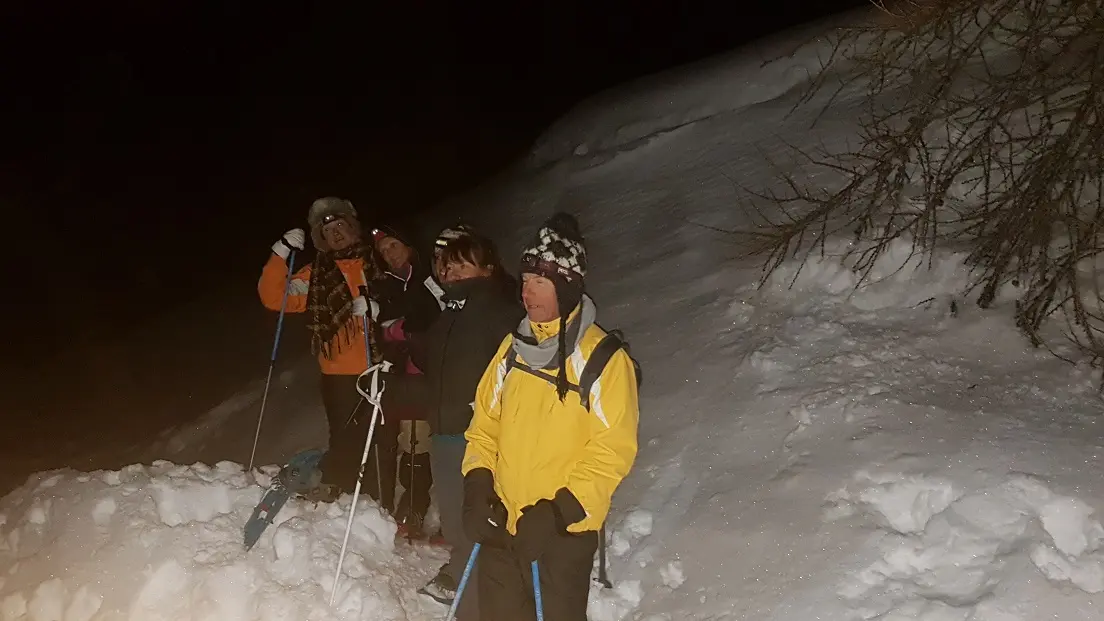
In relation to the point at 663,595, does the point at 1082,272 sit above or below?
above

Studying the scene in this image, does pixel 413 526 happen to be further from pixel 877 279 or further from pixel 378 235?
pixel 877 279

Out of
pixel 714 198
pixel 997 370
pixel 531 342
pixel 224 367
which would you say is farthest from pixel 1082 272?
pixel 224 367

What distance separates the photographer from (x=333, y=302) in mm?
4332

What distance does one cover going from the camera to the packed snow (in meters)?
2.90

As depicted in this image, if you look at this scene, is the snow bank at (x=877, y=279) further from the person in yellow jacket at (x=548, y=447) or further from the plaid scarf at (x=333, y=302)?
the plaid scarf at (x=333, y=302)

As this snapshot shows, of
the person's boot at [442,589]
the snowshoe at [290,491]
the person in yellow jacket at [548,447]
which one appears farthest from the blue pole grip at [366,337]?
the person in yellow jacket at [548,447]

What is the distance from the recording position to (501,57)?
46312 millimetres

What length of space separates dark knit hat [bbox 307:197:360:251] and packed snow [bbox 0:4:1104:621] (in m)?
1.42

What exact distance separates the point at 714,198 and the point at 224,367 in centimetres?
669

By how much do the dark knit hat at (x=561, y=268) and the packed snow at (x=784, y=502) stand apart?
128cm

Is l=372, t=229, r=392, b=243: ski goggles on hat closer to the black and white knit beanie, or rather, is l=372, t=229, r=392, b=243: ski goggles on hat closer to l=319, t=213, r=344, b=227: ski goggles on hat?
l=319, t=213, r=344, b=227: ski goggles on hat

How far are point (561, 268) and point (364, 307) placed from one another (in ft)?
6.27

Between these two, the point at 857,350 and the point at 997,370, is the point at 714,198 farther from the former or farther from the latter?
the point at 997,370

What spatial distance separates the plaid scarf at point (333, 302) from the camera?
434 cm
